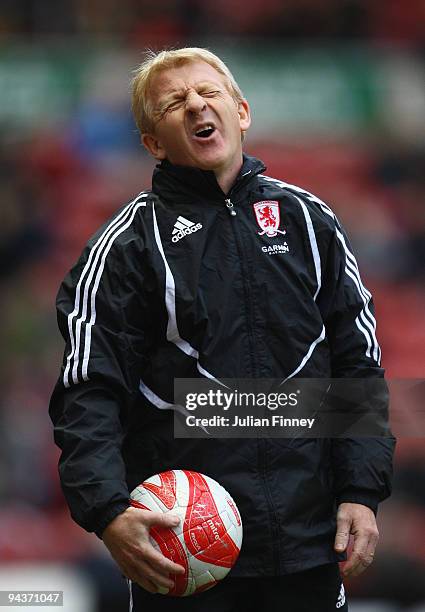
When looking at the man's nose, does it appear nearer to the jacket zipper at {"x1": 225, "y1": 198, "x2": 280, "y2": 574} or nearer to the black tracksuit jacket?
the black tracksuit jacket

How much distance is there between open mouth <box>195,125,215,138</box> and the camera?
3130mm

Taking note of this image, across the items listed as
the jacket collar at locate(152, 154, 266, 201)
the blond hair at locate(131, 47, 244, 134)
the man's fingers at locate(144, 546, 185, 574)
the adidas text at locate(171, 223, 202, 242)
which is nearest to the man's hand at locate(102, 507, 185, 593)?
the man's fingers at locate(144, 546, 185, 574)

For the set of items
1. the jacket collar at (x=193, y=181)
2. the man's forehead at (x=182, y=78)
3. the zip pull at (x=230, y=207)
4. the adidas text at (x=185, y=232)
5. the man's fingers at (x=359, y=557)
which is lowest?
the man's fingers at (x=359, y=557)

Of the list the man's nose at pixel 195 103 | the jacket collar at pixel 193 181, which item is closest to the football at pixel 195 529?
the jacket collar at pixel 193 181

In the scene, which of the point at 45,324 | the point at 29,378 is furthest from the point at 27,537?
the point at 45,324

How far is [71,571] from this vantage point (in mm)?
6148

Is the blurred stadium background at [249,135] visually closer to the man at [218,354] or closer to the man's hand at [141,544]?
the man at [218,354]

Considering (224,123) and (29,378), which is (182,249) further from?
(29,378)

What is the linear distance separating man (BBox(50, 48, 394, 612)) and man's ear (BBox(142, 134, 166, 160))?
7 centimetres

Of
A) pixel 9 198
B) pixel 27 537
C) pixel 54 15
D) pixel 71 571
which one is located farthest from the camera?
pixel 54 15

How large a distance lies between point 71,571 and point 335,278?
3557 millimetres

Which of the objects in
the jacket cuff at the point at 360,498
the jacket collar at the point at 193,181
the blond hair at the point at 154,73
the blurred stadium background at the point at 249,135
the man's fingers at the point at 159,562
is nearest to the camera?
the man's fingers at the point at 159,562

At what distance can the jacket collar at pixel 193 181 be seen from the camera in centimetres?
309

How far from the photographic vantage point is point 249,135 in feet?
29.3
